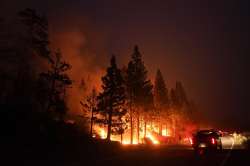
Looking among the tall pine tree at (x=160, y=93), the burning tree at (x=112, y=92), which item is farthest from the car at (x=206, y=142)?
the tall pine tree at (x=160, y=93)

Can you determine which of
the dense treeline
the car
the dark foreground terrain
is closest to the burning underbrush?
the dense treeline

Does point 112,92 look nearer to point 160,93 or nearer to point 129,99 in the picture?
point 129,99

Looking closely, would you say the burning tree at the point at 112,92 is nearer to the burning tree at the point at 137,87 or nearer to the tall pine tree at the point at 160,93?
the burning tree at the point at 137,87

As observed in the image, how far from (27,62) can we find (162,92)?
56547 millimetres

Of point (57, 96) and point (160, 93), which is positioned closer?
point (57, 96)

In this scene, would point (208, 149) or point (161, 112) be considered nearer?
point (208, 149)

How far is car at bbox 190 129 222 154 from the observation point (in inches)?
1224

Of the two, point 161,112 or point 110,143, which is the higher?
point 161,112

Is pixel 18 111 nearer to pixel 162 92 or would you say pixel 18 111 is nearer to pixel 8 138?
pixel 8 138

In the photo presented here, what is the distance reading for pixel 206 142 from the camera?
3109cm

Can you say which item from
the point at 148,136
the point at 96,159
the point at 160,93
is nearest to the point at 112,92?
the point at 148,136

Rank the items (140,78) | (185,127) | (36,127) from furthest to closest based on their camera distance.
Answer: (185,127) < (140,78) < (36,127)

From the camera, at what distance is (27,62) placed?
156 ft

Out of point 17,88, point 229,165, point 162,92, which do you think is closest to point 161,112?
point 162,92
